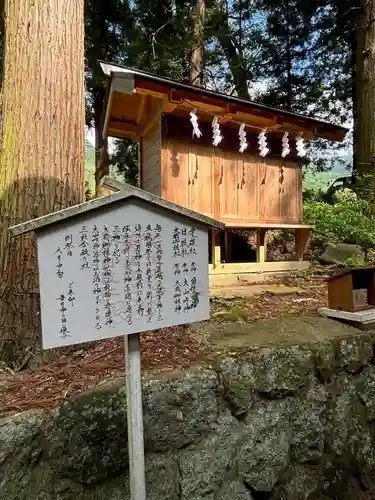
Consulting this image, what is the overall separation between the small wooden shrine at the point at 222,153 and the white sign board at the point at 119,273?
4.40m

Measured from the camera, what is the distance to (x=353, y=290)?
3967 millimetres

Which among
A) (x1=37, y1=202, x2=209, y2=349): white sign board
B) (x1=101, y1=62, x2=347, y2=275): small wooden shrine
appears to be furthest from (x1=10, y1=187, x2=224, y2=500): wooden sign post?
(x1=101, y1=62, x2=347, y2=275): small wooden shrine

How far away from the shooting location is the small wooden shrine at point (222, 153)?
6.54 metres

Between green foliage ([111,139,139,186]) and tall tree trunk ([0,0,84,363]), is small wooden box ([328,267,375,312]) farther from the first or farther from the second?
green foliage ([111,139,139,186])

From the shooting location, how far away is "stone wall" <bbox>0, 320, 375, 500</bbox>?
2.29 m

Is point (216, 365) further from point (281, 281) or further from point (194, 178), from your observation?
point (194, 178)

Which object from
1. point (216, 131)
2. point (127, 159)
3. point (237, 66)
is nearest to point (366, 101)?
point (216, 131)

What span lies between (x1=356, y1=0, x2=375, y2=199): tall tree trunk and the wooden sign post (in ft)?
30.3

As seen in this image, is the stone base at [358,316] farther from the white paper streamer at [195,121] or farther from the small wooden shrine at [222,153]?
the white paper streamer at [195,121]

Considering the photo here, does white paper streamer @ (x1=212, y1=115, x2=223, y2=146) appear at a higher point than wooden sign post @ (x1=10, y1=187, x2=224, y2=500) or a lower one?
higher

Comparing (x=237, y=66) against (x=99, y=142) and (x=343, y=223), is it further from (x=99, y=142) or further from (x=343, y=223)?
(x=343, y=223)

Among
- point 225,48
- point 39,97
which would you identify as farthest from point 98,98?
point 39,97

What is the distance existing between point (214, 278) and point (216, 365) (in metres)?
3.52

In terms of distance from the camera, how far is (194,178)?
6840 millimetres
